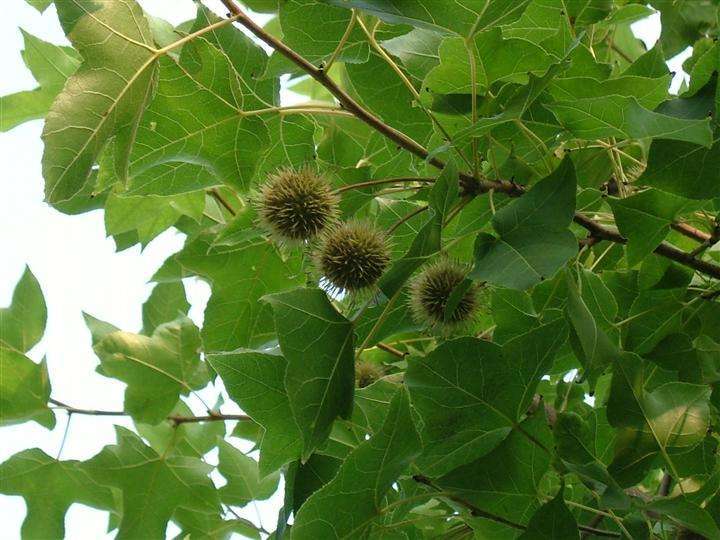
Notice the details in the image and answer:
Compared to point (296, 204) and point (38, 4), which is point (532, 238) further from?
point (38, 4)

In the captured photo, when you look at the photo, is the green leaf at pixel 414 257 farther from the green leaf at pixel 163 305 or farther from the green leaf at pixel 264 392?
the green leaf at pixel 163 305

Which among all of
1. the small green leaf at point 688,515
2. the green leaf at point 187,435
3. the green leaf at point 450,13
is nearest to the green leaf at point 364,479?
the small green leaf at point 688,515

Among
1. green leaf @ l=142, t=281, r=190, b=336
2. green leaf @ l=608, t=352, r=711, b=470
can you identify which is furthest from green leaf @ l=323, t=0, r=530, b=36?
green leaf @ l=142, t=281, r=190, b=336

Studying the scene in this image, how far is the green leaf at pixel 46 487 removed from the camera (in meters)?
3.01

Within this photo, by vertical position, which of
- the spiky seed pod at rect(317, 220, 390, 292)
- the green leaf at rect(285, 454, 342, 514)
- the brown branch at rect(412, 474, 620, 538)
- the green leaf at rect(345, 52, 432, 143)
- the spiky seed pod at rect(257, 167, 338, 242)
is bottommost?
the brown branch at rect(412, 474, 620, 538)

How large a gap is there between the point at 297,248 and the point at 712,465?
3.81 feet

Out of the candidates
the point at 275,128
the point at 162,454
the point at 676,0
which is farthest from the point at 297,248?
the point at 676,0

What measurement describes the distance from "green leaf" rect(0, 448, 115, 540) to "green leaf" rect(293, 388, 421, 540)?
1482 millimetres

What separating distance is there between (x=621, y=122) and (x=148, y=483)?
1.99m

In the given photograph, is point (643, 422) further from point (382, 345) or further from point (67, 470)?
point (67, 470)

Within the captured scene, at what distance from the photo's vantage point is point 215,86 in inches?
81.4

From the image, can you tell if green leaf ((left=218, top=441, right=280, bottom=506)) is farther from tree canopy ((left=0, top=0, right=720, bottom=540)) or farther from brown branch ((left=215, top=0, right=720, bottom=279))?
brown branch ((left=215, top=0, right=720, bottom=279))

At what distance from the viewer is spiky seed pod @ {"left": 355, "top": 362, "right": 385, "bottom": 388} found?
266 cm

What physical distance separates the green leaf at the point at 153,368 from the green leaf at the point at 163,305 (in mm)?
320
